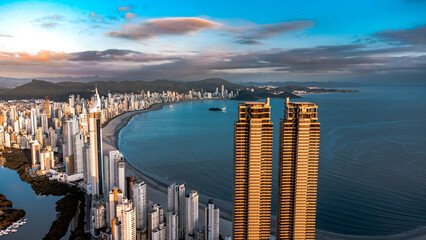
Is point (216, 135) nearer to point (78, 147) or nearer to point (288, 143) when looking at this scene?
point (78, 147)

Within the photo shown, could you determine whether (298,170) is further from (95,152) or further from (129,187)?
(95,152)

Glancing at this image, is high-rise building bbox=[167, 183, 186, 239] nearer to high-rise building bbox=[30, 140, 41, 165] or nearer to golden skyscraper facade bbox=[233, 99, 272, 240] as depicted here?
golden skyscraper facade bbox=[233, 99, 272, 240]

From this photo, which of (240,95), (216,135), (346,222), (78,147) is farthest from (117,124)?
(240,95)

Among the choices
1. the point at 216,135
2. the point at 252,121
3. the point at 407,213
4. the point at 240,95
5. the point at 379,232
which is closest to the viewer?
the point at 252,121

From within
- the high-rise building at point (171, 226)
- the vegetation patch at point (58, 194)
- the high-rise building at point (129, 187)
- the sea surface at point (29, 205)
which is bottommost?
the sea surface at point (29, 205)

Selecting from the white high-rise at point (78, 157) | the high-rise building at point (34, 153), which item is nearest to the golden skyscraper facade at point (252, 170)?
the white high-rise at point (78, 157)

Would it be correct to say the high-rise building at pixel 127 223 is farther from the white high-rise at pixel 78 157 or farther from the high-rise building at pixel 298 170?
the white high-rise at pixel 78 157

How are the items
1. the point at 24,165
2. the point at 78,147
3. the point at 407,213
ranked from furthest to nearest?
the point at 24,165
the point at 78,147
the point at 407,213

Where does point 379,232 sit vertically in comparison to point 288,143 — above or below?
below
